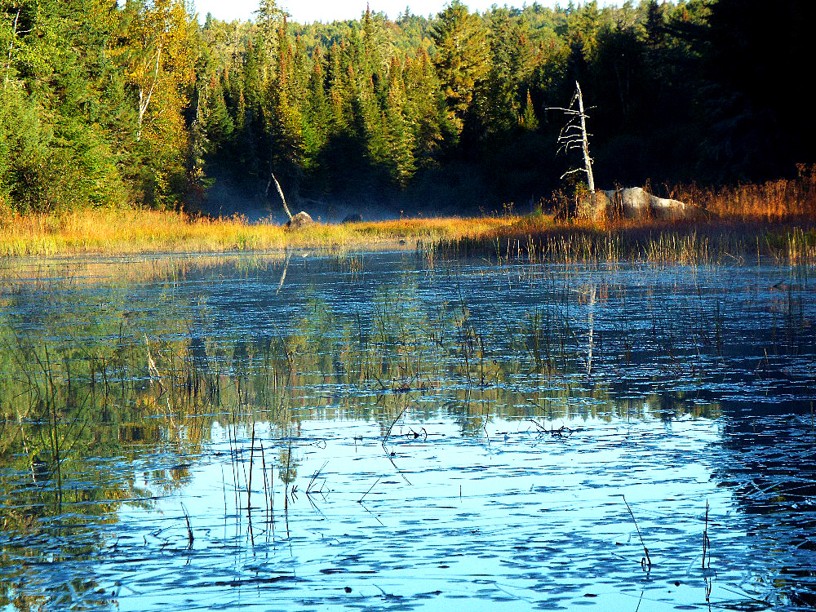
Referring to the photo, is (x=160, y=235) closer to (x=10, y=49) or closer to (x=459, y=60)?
(x=10, y=49)

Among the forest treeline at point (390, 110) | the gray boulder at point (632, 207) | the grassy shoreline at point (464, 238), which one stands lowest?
the grassy shoreline at point (464, 238)

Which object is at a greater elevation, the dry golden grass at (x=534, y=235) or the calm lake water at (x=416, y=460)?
the dry golden grass at (x=534, y=235)

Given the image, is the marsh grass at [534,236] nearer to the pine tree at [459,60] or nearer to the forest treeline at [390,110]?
the forest treeline at [390,110]

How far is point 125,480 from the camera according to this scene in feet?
16.5

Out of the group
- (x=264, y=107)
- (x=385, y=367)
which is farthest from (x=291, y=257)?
(x=264, y=107)

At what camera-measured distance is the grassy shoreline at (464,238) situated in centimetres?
1795

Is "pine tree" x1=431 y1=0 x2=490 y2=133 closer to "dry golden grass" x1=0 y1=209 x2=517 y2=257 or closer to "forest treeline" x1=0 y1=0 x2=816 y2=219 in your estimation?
"forest treeline" x1=0 y1=0 x2=816 y2=219

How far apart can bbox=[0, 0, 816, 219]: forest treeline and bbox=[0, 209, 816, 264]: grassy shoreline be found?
3032 mm

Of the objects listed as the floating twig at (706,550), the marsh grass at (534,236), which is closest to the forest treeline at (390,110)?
the marsh grass at (534,236)

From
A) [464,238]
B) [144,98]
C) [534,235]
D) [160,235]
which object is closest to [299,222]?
[160,235]

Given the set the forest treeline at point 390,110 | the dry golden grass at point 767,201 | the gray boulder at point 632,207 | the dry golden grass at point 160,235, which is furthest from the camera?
the forest treeline at point 390,110

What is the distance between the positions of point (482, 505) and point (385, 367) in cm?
385

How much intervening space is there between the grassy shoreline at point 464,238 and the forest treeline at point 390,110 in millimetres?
3032

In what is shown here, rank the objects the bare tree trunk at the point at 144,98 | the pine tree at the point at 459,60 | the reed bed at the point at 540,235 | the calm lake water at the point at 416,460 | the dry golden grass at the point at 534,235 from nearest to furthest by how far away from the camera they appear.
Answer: the calm lake water at the point at 416,460
the reed bed at the point at 540,235
the dry golden grass at the point at 534,235
the bare tree trunk at the point at 144,98
the pine tree at the point at 459,60
